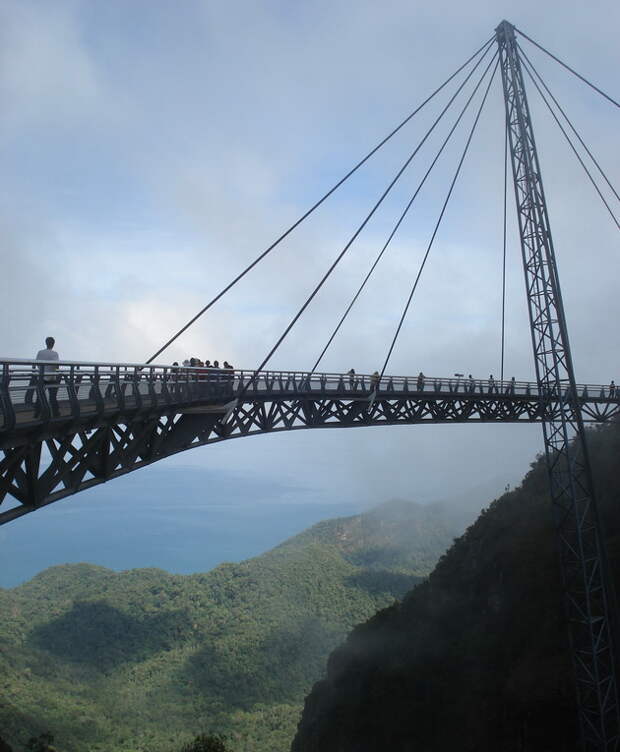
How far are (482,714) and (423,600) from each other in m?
14.2

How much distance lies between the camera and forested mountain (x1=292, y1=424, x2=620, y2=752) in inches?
824

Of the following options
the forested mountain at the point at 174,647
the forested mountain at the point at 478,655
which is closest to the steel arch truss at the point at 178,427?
the forested mountain at the point at 478,655

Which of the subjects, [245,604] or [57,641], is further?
[245,604]

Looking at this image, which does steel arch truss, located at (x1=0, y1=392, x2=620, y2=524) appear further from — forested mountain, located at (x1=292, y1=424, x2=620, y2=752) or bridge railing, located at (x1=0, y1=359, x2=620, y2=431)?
forested mountain, located at (x1=292, y1=424, x2=620, y2=752)

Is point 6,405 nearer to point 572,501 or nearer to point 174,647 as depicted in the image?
point 572,501

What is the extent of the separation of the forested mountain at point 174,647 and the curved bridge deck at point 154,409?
124 feet

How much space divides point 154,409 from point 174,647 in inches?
3051

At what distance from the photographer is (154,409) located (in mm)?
15102

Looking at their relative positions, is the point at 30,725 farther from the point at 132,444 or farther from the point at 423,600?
the point at 132,444

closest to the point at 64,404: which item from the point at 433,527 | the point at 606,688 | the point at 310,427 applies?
the point at 310,427

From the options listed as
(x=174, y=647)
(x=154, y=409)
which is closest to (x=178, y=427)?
(x=154, y=409)

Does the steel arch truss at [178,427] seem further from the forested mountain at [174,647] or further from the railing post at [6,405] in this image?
the forested mountain at [174,647]

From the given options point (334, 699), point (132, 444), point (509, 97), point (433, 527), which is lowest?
point (433, 527)

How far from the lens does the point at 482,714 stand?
22.3 m
